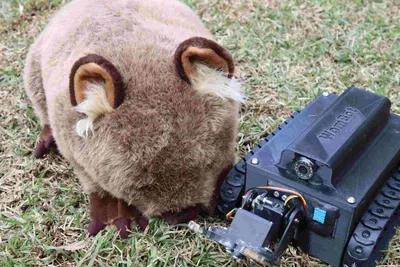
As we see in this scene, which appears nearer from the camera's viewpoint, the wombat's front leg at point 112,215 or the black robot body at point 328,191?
the black robot body at point 328,191

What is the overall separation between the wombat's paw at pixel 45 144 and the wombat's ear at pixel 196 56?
0.84 m

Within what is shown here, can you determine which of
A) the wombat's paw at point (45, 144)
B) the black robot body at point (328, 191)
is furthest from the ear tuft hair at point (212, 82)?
the wombat's paw at point (45, 144)

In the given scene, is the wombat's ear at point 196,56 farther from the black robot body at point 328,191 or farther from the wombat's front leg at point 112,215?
the wombat's front leg at point 112,215

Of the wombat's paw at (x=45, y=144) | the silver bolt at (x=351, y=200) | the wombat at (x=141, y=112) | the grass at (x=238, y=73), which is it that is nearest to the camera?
the silver bolt at (x=351, y=200)

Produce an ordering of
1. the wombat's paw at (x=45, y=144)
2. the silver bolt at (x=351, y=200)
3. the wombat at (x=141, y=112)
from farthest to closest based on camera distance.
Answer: the wombat's paw at (x=45, y=144), the wombat at (x=141, y=112), the silver bolt at (x=351, y=200)

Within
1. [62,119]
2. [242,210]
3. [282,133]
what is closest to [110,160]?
[62,119]

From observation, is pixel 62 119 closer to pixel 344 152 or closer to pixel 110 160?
pixel 110 160

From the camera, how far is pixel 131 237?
1864 millimetres

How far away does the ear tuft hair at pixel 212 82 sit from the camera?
168cm

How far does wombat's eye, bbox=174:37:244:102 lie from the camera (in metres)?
1.62

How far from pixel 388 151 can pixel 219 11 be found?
181 cm

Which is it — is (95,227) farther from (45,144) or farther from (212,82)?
(212,82)

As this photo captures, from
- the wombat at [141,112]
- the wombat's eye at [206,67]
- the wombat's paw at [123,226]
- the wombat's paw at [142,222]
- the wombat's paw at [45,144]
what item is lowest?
the wombat's paw at [45,144]

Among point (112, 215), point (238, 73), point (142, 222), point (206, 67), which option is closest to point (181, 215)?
point (142, 222)
